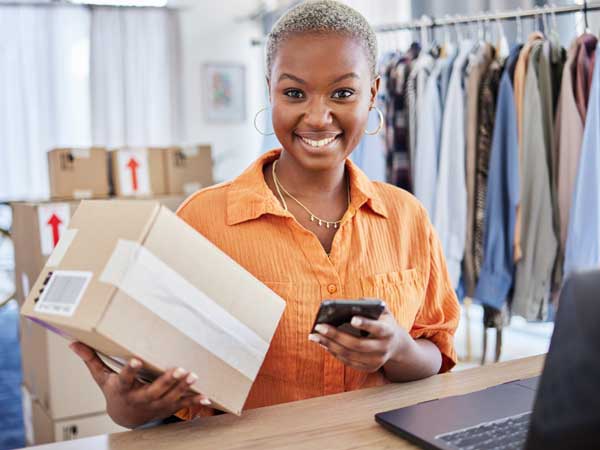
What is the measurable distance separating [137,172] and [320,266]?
1.82 m

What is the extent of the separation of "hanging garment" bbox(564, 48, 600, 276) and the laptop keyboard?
138 centimetres

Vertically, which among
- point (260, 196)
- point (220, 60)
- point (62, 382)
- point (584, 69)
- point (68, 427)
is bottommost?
point (68, 427)

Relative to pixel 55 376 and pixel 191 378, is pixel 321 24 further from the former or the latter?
pixel 55 376

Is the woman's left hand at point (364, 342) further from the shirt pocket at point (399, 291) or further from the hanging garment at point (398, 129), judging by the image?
the hanging garment at point (398, 129)

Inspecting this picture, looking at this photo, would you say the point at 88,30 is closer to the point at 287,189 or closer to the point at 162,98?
the point at 162,98

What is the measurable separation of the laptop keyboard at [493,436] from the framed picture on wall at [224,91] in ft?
16.5

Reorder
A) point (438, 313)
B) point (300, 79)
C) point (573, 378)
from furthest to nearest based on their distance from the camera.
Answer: point (438, 313), point (300, 79), point (573, 378)

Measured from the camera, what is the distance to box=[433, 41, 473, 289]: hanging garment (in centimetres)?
246

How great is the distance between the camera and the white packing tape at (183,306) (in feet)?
2.45

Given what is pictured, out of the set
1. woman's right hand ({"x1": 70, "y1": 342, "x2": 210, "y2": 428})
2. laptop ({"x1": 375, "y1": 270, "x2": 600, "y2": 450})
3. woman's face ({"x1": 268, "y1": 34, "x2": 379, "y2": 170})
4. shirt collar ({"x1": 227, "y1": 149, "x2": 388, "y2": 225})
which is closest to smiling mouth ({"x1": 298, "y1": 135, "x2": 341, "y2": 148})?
woman's face ({"x1": 268, "y1": 34, "x2": 379, "y2": 170})

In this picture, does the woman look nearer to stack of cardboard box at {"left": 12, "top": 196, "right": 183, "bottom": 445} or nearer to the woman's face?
the woman's face

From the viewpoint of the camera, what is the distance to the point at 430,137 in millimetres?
2561

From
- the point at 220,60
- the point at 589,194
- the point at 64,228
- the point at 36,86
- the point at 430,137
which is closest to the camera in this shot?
the point at 589,194

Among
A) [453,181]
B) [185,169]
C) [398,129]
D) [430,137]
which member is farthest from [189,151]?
Result: [453,181]
